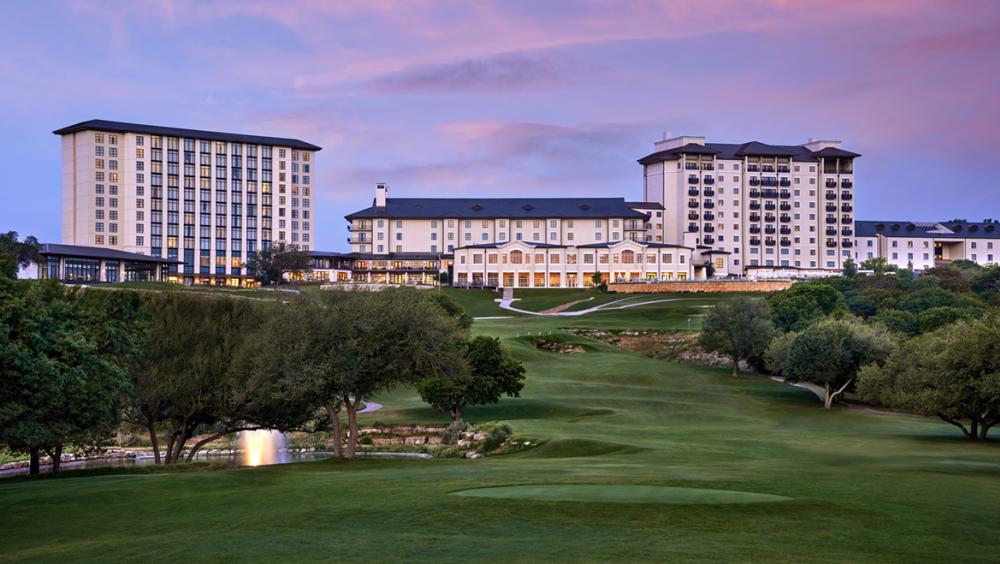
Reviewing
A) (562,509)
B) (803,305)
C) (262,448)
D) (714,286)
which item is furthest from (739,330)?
(562,509)

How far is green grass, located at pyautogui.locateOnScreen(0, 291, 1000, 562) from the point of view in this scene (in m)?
21.5

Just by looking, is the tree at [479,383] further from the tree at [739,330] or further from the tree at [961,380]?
the tree at [739,330]

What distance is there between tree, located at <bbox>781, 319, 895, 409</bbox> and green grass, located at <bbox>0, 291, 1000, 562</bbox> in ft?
78.9

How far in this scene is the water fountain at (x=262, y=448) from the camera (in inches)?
2484

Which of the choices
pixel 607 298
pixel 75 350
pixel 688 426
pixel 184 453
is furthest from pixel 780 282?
pixel 75 350

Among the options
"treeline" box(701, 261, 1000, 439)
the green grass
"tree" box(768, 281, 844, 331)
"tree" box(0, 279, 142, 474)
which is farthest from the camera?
"tree" box(768, 281, 844, 331)

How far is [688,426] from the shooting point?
225ft

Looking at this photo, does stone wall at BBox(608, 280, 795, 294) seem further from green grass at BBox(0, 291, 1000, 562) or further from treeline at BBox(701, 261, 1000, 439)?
green grass at BBox(0, 291, 1000, 562)

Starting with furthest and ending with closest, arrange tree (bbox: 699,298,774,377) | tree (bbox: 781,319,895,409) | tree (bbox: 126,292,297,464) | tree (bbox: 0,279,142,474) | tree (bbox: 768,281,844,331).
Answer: tree (bbox: 768,281,844,331) → tree (bbox: 699,298,774,377) → tree (bbox: 781,319,895,409) → tree (bbox: 126,292,297,464) → tree (bbox: 0,279,142,474)

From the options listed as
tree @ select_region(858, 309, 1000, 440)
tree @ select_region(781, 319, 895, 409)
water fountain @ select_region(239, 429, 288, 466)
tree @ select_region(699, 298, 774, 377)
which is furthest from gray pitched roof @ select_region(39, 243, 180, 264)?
tree @ select_region(858, 309, 1000, 440)

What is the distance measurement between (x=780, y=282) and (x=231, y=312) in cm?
14885

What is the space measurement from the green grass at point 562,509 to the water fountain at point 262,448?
17.4m

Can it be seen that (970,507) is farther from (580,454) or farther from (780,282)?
(780,282)

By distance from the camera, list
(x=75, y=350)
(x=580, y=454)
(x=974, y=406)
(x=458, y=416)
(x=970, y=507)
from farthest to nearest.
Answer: (x=458, y=416) < (x=974, y=406) < (x=580, y=454) < (x=75, y=350) < (x=970, y=507)
